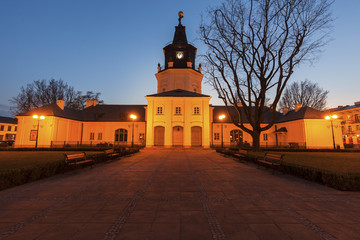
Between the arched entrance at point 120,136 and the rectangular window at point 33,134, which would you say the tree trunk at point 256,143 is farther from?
the rectangular window at point 33,134

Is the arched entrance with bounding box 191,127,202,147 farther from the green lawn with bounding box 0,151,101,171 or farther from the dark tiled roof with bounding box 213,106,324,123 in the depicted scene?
the green lawn with bounding box 0,151,101,171

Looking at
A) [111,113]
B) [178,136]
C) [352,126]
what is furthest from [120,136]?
[352,126]

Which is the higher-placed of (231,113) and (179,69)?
(179,69)

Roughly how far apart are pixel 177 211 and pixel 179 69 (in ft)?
96.4

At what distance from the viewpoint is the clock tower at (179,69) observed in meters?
31.2

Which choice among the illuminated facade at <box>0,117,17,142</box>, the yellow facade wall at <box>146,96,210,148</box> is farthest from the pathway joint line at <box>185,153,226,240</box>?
the illuminated facade at <box>0,117,17,142</box>

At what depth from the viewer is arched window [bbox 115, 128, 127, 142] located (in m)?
31.0

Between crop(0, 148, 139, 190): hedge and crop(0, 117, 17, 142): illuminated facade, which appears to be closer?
crop(0, 148, 139, 190): hedge

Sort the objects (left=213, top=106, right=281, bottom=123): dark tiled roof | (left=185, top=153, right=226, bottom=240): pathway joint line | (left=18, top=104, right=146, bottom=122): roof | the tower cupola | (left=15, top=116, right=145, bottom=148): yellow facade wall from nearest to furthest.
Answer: (left=185, top=153, right=226, bottom=240): pathway joint line, (left=15, top=116, right=145, bottom=148): yellow facade wall, (left=18, top=104, right=146, bottom=122): roof, the tower cupola, (left=213, top=106, right=281, bottom=123): dark tiled roof

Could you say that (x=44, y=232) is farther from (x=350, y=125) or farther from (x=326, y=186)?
(x=350, y=125)

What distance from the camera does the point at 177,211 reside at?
4004mm

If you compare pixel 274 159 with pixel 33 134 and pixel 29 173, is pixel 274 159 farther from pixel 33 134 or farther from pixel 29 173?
pixel 33 134

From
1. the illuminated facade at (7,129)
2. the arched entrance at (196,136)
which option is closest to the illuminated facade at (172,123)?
the arched entrance at (196,136)

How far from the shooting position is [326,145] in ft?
84.5
